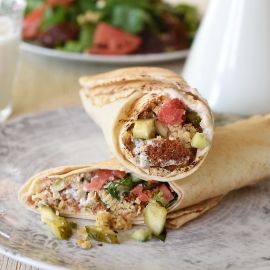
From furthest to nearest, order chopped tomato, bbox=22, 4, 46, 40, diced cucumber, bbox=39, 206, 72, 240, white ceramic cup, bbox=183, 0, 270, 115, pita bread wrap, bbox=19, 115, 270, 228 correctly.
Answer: chopped tomato, bbox=22, 4, 46, 40
white ceramic cup, bbox=183, 0, 270, 115
pita bread wrap, bbox=19, 115, 270, 228
diced cucumber, bbox=39, 206, 72, 240

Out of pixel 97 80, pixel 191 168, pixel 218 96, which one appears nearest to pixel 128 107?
pixel 191 168

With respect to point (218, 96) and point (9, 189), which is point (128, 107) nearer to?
point (9, 189)

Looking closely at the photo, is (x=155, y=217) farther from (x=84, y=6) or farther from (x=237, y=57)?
(x=84, y=6)

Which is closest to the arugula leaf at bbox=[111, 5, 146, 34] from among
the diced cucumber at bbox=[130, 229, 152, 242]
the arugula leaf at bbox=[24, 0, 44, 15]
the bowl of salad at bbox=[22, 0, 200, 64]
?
the bowl of salad at bbox=[22, 0, 200, 64]

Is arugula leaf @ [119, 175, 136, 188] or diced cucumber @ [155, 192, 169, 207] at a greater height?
arugula leaf @ [119, 175, 136, 188]

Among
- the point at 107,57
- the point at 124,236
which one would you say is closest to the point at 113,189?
the point at 124,236

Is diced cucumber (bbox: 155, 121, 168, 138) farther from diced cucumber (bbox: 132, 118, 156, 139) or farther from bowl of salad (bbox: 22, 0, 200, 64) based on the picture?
bowl of salad (bbox: 22, 0, 200, 64)

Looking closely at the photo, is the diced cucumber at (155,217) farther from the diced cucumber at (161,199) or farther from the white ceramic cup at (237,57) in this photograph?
the white ceramic cup at (237,57)
